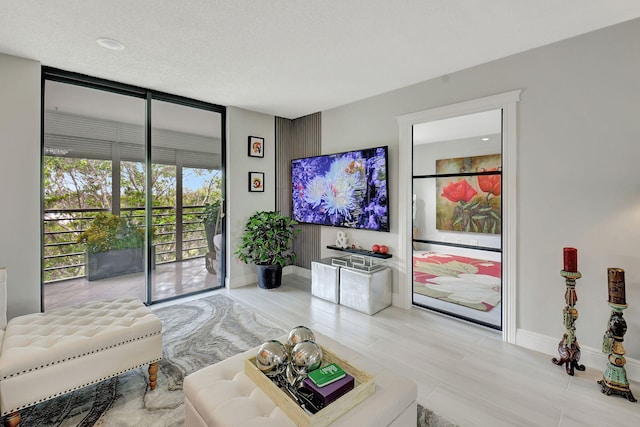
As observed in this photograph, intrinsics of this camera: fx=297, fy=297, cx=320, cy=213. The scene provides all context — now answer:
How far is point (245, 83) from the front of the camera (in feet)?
11.1

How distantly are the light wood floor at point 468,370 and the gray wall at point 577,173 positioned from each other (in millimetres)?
368

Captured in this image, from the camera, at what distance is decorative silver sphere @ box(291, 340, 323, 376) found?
1474 millimetres

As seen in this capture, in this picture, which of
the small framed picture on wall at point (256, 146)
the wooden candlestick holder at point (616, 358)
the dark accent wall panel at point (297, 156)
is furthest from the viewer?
the dark accent wall panel at point (297, 156)

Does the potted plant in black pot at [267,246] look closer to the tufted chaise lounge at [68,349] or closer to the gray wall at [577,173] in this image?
the tufted chaise lounge at [68,349]

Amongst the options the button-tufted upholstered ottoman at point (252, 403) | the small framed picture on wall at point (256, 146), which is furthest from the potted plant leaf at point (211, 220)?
the button-tufted upholstered ottoman at point (252, 403)

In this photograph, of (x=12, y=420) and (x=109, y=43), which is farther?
(x=109, y=43)

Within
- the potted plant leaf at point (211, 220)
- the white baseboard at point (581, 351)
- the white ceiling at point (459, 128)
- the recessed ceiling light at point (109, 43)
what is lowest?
the white baseboard at point (581, 351)

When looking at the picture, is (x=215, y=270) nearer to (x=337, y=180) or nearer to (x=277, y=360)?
(x=337, y=180)

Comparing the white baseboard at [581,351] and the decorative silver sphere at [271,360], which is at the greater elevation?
the decorative silver sphere at [271,360]

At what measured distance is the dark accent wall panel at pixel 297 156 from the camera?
4695mm

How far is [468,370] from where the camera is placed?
2.30 metres

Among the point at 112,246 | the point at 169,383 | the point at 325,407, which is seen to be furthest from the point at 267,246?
the point at 325,407

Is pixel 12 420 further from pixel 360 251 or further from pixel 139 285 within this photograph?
pixel 360 251

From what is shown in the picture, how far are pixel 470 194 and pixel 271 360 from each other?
2.55 m
